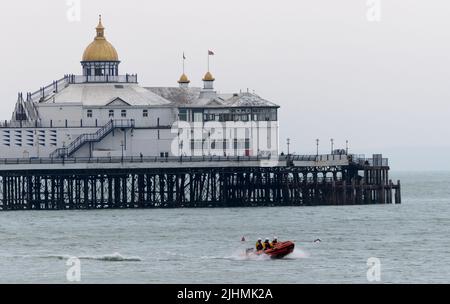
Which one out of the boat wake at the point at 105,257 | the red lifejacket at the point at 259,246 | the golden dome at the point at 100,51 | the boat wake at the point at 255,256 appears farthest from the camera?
the golden dome at the point at 100,51

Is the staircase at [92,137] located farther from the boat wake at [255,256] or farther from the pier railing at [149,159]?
the boat wake at [255,256]

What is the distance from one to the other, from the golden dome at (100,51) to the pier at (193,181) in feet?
46.6

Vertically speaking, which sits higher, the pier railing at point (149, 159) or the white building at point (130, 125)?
the white building at point (130, 125)

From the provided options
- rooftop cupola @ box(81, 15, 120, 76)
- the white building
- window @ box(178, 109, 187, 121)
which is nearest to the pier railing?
the white building

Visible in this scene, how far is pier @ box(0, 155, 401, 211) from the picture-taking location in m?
130

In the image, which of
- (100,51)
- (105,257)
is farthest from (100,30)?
(105,257)

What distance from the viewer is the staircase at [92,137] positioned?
5359 inches

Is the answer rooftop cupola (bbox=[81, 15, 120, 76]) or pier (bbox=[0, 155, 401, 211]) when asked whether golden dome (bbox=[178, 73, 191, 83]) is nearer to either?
rooftop cupola (bbox=[81, 15, 120, 76])

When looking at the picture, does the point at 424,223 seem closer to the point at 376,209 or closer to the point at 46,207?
the point at 376,209

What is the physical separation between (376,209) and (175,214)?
16319mm

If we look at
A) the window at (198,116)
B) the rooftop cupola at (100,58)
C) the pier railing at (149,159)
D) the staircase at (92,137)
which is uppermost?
the rooftop cupola at (100,58)

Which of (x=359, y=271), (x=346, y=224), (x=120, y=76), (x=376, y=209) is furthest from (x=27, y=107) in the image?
(x=359, y=271)

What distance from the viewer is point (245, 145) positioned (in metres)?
137
